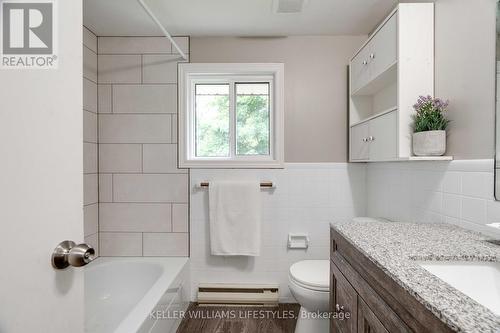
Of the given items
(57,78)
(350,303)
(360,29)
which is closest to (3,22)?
(57,78)

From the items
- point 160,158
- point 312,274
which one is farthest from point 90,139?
point 312,274

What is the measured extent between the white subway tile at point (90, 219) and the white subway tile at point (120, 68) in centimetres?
106

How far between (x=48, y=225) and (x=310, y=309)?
1.54 metres

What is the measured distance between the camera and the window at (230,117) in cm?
228

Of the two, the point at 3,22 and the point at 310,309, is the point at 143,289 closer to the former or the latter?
the point at 310,309

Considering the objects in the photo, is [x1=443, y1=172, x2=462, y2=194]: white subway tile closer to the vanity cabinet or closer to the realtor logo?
the vanity cabinet

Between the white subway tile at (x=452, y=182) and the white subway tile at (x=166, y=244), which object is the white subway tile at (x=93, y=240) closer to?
the white subway tile at (x=166, y=244)

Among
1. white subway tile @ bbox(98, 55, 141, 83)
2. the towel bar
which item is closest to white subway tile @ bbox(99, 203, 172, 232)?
Result: the towel bar

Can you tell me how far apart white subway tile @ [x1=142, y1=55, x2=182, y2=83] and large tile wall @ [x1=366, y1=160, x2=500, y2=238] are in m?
1.82

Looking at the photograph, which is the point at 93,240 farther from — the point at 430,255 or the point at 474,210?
the point at 474,210

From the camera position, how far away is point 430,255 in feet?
2.78

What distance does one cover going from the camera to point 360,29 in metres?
2.12

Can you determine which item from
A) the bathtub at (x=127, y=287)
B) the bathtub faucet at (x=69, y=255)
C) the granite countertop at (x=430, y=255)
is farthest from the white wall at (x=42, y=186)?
the bathtub at (x=127, y=287)

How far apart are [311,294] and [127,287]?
1479 mm
